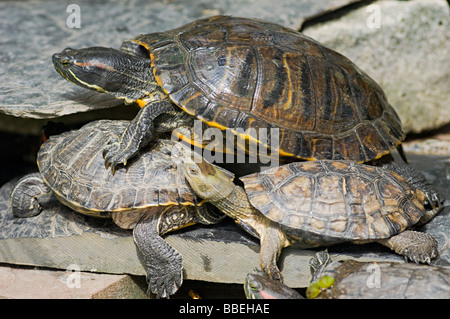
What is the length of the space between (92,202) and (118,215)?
238mm

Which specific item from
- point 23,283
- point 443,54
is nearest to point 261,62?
point 23,283

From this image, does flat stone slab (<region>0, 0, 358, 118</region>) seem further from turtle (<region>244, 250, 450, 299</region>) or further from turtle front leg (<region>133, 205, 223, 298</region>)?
turtle (<region>244, 250, 450, 299</region>)

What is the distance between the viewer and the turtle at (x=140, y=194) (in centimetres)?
337

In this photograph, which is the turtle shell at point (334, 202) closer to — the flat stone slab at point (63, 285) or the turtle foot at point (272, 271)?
the turtle foot at point (272, 271)

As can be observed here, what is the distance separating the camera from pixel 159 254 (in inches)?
134

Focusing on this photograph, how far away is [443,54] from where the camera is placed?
5641mm

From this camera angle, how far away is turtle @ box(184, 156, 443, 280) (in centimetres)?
318

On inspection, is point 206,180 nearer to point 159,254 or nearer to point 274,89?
point 159,254

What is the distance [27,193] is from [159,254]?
1288 mm

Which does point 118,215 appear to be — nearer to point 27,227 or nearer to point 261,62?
point 27,227

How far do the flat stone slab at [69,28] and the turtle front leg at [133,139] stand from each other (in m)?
0.61

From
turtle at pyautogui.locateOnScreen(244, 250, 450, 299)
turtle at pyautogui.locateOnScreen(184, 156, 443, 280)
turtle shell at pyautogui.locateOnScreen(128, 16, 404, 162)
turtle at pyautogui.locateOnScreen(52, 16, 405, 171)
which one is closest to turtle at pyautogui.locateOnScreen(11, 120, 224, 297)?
turtle at pyautogui.locateOnScreen(52, 16, 405, 171)

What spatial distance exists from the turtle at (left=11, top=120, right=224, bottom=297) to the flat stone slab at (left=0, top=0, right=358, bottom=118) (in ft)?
1.51

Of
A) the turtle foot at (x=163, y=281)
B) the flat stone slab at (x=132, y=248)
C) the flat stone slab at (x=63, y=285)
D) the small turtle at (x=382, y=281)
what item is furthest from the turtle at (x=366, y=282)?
the flat stone slab at (x=63, y=285)
